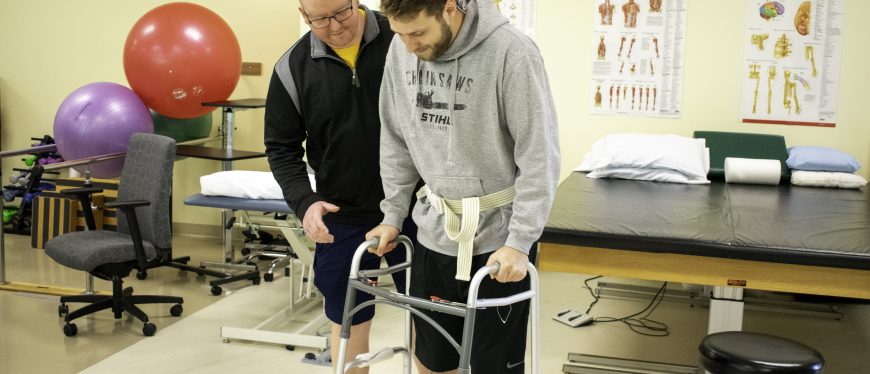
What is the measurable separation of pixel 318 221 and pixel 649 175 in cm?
285

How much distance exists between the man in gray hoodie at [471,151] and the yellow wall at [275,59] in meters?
3.51

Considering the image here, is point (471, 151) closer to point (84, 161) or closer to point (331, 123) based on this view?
point (331, 123)

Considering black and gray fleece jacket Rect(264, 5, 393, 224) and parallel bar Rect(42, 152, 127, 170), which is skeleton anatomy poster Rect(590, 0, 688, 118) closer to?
parallel bar Rect(42, 152, 127, 170)

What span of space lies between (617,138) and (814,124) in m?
1.19

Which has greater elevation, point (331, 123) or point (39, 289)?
point (331, 123)

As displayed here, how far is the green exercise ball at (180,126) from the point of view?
565cm

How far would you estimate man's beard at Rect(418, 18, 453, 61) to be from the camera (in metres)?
1.79

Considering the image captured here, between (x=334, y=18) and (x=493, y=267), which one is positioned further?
(x=334, y=18)

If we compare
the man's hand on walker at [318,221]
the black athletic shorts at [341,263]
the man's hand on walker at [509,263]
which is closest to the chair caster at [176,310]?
the black athletic shorts at [341,263]

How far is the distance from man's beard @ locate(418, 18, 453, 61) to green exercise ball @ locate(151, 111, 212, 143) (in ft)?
13.7

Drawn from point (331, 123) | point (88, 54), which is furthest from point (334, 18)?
point (88, 54)

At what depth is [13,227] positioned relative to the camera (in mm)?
6305

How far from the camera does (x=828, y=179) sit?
15.3 feet

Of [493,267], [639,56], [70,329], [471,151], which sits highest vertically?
Answer: [639,56]
